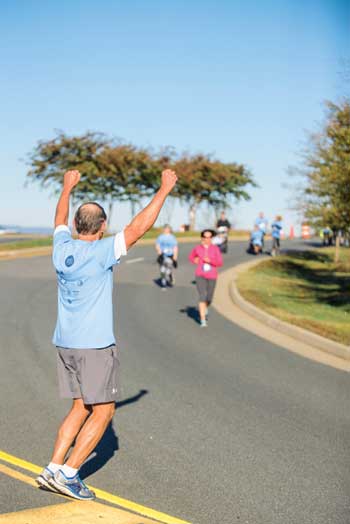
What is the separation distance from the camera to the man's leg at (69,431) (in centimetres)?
495

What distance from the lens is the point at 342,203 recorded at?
20.1m

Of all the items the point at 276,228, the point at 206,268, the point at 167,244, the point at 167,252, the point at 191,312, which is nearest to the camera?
the point at 206,268

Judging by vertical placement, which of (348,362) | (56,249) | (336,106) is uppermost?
(336,106)

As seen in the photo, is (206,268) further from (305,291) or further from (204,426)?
(305,291)

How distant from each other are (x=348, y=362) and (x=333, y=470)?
515 centimetres

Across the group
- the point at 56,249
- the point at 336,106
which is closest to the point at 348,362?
the point at 56,249

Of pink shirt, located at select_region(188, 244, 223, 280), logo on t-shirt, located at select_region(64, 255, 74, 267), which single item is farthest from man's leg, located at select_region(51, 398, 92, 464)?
pink shirt, located at select_region(188, 244, 223, 280)

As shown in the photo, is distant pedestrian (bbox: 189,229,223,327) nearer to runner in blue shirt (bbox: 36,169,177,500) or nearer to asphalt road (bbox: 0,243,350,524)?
asphalt road (bbox: 0,243,350,524)

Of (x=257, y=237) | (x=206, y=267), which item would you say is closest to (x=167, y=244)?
(x=206, y=267)

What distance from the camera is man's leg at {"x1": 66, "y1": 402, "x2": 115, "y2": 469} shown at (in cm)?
489

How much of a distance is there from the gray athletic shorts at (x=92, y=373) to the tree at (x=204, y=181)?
53.0 metres

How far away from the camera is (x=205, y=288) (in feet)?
46.6

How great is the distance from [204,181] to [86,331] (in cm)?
5688

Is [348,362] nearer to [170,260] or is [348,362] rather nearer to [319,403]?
[319,403]
